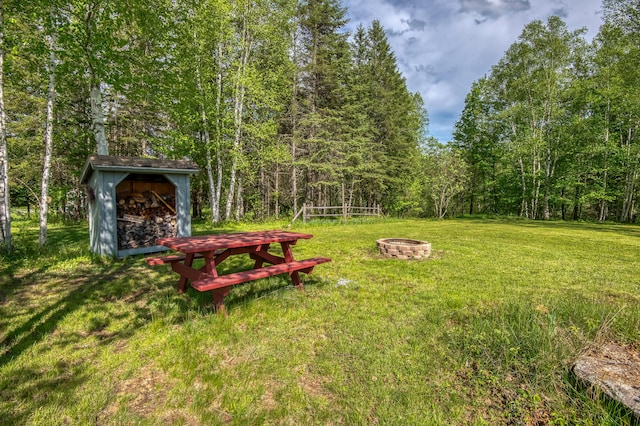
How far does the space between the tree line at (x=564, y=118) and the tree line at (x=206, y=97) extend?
7401 mm

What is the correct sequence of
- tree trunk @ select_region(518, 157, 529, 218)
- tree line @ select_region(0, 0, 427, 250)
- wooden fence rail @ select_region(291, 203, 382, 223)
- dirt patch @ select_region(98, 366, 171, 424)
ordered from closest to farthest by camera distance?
1. dirt patch @ select_region(98, 366, 171, 424)
2. tree line @ select_region(0, 0, 427, 250)
3. wooden fence rail @ select_region(291, 203, 382, 223)
4. tree trunk @ select_region(518, 157, 529, 218)

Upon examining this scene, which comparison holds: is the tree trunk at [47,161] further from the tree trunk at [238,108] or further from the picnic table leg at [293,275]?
the tree trunk at [238,108]

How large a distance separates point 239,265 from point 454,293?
12.9 ft

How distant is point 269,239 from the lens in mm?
4086

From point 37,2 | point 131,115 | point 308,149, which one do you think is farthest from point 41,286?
point 308,149

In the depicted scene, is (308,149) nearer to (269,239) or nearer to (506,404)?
(269,239)

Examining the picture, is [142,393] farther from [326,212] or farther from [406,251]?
[326,212]

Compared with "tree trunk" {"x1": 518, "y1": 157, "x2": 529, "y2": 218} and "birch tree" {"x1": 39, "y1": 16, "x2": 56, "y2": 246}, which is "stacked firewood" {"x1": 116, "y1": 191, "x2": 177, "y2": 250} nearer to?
"birch tree" {"x1": 39, "y1": 16, "x2": 56, "y2": 246}

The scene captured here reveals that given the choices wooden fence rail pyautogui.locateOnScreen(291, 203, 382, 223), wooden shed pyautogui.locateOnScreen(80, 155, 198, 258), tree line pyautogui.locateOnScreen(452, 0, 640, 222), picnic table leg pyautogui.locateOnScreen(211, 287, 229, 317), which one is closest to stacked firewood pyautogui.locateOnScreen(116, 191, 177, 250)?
wooden shed pyautogui.locateOnScreen(80, 155, 198, 258)

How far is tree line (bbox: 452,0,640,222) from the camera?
56.9 ft

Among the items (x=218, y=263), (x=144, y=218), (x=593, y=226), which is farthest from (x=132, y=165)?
(x=593, y=226)

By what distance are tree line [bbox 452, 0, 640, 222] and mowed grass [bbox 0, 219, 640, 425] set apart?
62.4 ft

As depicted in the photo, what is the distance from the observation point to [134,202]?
7109mm

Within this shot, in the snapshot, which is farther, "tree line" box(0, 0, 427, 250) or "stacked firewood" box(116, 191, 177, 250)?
"stacked firewood" box(116, 191, 177, 250)
